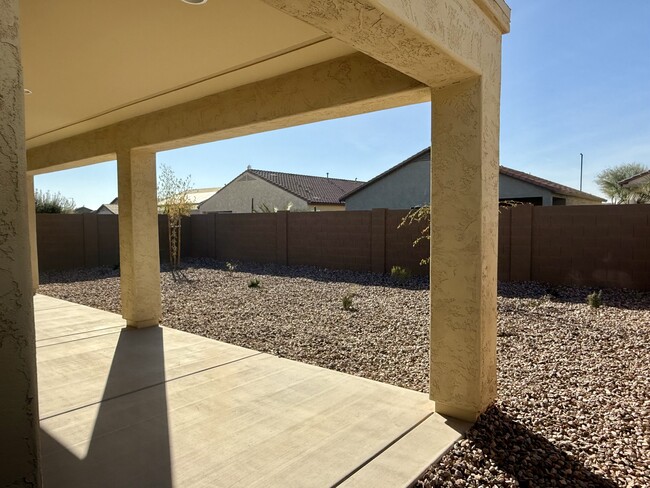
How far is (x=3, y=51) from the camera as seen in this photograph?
1.30 meters

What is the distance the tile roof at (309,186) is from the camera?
30.4 metres

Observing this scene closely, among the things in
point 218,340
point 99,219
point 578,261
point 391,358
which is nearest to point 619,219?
point 578,261

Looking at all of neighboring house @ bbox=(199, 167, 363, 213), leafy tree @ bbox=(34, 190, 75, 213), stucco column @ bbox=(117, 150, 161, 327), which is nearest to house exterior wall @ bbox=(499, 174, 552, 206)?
neighboring house @ bbox=(199, 167, 363, 213)

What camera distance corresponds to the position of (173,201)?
51.7 ft

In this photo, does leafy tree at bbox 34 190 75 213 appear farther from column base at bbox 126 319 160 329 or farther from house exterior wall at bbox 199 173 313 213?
column base at bbox 126 319 160 329

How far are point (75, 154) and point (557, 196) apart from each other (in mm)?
18482

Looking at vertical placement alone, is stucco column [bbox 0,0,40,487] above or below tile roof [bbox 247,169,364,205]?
below

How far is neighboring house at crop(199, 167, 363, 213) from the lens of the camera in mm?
30000

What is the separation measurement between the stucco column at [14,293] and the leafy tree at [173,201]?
14.5m

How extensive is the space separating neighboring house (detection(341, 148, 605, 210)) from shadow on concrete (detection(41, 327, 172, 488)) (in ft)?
56.1

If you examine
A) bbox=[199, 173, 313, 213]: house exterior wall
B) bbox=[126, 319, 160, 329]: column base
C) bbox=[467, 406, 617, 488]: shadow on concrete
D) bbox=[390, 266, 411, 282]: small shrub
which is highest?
bbox=[199, 173, 313, 213]: house exterior wall

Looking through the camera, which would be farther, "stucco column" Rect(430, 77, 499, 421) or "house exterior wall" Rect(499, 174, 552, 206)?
"house exterior wall" Rect(499, 174, 552, 206)

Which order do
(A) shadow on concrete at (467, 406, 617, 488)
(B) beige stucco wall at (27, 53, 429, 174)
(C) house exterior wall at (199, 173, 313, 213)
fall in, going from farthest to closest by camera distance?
(C) house exterior wall at (199, 173, 313, 213)
(B) beige stucco wall at (27, 53, 429, 174)
(A) shadow on concrete at (467, 406, 617, 488)

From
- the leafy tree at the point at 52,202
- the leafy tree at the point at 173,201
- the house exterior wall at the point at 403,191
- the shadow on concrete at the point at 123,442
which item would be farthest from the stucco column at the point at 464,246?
the leafy tree at the point at 52,202
